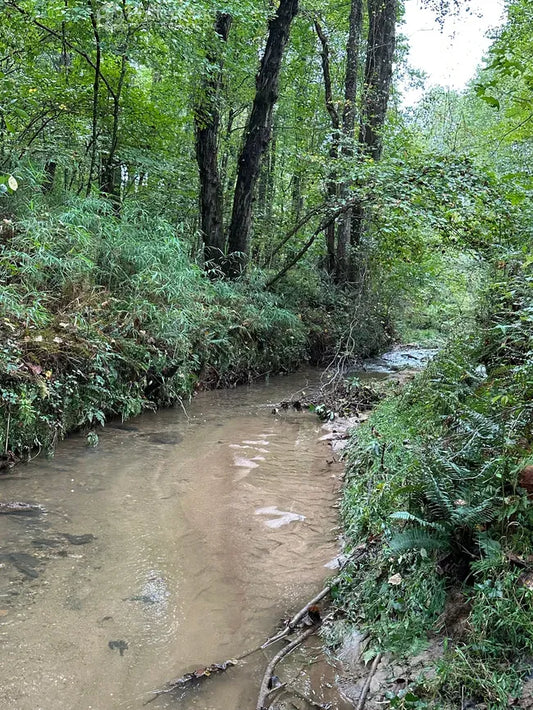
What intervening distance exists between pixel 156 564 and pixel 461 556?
1.87 meters

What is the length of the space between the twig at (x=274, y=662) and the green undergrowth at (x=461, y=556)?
0.26 metres

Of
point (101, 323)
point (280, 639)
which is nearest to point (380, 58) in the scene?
point (101, 323)

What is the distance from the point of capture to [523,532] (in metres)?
2.15

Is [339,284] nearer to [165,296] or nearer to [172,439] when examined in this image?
[165,296]

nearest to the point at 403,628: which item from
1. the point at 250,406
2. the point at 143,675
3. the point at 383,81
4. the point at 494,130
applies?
the point at 143,675

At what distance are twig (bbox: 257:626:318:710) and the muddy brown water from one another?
7cm

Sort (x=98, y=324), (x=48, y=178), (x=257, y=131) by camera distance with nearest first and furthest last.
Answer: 1. (x=98, y=324)
2. (x=48, y=178)
3. (x=257, y=131)

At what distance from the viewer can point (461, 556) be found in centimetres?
236

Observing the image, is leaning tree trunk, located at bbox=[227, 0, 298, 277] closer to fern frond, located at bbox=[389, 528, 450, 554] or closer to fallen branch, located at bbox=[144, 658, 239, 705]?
fern frond, located at bbox=[389, 528, 450, 554]

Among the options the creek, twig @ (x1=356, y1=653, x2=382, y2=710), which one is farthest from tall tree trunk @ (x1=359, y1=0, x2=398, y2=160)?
twig @ (x1=356, y1=653, x2=382, y2=710)

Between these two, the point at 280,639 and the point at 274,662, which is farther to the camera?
the point at 280,639

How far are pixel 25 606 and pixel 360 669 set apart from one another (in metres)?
1.78

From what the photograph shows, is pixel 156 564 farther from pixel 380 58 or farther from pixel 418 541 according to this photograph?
pixel 380 58

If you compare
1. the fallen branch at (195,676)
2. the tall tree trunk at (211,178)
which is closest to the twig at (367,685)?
the fallen branch at (195,676)
